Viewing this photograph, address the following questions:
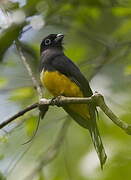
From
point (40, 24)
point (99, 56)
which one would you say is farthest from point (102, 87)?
point (40, 24)

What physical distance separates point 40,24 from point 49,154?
1075 millimetres

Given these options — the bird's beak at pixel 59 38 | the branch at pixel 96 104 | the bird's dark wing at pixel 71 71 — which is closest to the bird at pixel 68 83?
the bird's dark wing at pixel 71 71

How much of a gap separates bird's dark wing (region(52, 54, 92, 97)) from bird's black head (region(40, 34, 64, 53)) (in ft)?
1.28

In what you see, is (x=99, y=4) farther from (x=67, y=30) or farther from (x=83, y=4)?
(x=67, y=30)

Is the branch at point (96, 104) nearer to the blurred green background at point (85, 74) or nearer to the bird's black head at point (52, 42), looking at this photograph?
the blurred green background at point (85, 74)

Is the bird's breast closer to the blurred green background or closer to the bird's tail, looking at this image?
the blurred green background

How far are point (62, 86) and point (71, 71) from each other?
0.16 metres

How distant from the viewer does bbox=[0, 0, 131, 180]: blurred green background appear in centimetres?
296

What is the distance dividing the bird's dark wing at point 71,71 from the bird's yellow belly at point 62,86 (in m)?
0.05

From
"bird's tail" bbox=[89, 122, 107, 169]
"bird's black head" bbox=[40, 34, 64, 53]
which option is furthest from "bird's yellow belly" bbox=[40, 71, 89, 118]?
"bird's black head" bbox=[40, 34, 64, 53]

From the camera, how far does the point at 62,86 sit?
4383 millimetres

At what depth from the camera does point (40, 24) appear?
3.38 m

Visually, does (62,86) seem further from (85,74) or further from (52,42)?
(52,42)

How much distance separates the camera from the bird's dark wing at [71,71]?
4172 millimetres
